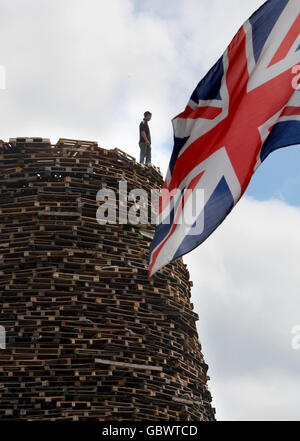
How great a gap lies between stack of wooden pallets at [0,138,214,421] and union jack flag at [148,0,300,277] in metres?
13.8

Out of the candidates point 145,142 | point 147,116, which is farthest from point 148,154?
point 147,116

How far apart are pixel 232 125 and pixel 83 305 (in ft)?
52.2

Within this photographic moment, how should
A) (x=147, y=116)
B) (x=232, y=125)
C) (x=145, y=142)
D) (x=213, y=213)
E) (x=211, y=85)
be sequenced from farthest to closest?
(x=145, y=142) → (x=147, y=116) → (x=211, y=85) → (x=232, y=125) → (x=213, y=213)

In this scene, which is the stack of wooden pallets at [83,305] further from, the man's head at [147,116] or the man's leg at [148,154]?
the man's head at [147,116]

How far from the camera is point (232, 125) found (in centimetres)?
1953

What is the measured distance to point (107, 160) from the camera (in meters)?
38.7

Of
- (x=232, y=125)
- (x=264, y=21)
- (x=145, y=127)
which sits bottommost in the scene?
(x=232, y=125)

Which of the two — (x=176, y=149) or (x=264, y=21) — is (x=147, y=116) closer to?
(x=176, y=149)

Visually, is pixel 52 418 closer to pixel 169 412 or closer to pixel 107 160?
pixel 169 412

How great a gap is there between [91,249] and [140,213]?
3.04 metres

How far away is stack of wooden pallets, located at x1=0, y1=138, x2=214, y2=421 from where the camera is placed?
32.8m

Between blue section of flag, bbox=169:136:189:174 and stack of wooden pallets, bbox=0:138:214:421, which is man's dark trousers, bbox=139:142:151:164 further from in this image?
blue section of flag, bbox=169:136:189:174

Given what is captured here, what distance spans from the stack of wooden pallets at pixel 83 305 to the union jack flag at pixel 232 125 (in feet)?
45.4

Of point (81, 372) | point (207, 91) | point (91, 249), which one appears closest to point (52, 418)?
point (81, 372)
